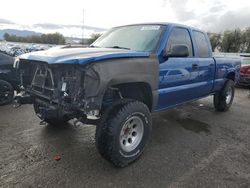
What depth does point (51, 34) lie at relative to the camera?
243 feet

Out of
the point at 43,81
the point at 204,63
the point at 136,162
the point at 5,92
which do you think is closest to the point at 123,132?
the point at 136,162

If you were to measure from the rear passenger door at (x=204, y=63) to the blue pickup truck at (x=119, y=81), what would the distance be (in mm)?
48

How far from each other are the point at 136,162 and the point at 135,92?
1064mm

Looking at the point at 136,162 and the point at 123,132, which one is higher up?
the point at 123,132

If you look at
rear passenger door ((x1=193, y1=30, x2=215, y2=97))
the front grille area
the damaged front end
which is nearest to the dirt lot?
the damaged front end

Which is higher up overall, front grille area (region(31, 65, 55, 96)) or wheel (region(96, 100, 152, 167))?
front grille area (region(31, 65, 55, 96))

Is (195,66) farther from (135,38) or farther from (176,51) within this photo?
(135,38)

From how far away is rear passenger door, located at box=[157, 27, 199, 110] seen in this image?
4.00m

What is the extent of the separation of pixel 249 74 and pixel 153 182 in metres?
9.41

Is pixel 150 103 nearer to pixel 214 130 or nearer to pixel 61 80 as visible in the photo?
pixel 61 80

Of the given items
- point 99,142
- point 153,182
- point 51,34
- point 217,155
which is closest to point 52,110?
point 99,142

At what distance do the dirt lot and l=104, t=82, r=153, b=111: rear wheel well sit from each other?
2.77ft

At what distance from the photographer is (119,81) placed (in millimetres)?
3176

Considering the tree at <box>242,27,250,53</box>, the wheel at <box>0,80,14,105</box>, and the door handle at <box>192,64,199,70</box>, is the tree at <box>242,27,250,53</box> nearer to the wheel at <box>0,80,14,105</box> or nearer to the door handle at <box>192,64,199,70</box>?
the door handle at <box>192,64,199,70</box>
